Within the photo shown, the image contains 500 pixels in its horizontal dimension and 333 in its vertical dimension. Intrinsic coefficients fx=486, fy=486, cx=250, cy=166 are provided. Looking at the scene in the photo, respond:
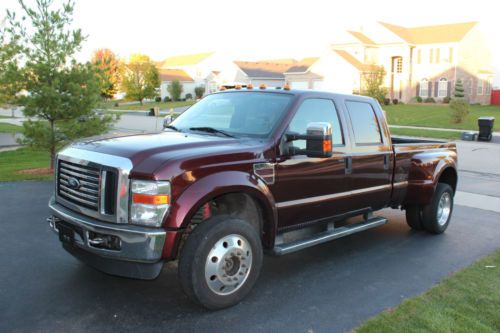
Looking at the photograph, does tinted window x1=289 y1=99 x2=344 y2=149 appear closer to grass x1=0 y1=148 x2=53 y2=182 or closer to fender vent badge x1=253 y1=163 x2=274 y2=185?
fender vent badge x1=253 y1=163 x2=274 y2=185

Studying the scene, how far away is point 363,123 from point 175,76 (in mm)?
71812

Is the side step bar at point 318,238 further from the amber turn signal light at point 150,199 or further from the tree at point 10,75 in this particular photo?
the tree at point 10,75

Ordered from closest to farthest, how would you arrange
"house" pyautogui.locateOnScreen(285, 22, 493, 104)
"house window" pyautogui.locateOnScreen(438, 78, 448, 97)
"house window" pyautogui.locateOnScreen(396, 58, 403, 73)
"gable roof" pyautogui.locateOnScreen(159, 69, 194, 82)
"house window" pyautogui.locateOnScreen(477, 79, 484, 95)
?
"house window" pyautogui.locateOnScreen(438, 78, 448, 97) < "house" pyautogui.locateOnScreen(285, 22, 493, 104) < "house window" pyautogui.locateOnScreen(477, 79, 484, 95) < "house window" pyautogui.locateOnScreen(396, 58, 403, 73) < "gable roof" pyautogui.locateOnScreen(159, 69, 194, 82)

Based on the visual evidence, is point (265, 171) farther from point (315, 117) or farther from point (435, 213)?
point (435, 213)

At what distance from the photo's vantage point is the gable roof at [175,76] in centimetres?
7338

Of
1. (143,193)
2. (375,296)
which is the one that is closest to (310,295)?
(375,296)

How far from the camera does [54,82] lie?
413 inches

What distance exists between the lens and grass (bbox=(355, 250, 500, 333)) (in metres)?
3.98

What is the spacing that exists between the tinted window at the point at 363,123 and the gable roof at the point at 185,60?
77450mm

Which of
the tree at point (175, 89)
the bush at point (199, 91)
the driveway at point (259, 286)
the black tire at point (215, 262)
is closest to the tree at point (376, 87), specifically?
the tree at point (175, 89)

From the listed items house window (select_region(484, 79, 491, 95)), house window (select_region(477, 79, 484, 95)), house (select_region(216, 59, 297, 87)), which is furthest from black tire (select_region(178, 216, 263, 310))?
house (select_region(216, 59, 297, 87))

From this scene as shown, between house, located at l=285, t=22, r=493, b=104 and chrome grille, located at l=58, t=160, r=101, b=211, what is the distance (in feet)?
162

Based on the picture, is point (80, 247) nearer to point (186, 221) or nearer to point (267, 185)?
point (186, 221)

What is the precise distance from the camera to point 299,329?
3930mm
